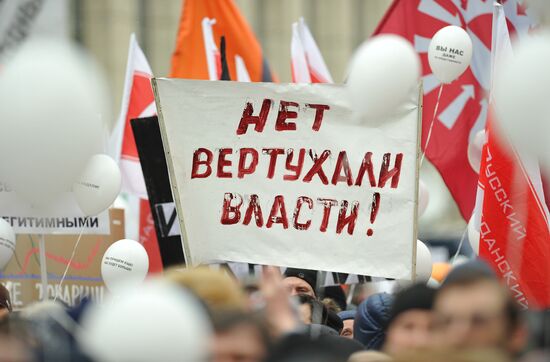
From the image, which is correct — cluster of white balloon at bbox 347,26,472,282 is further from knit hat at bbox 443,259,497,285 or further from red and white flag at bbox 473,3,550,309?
red and white flag at bbox 473,3,550,309

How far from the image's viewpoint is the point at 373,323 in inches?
231

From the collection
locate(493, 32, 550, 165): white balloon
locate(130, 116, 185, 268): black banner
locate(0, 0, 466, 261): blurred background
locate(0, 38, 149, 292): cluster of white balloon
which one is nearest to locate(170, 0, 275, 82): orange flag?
locate(130, 116, 185, 268): black banner

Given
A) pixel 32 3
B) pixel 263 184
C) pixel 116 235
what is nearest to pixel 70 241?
pixel 116 235

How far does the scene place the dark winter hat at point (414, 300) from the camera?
15.5ft

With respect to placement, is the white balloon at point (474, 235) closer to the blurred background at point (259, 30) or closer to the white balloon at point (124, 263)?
the white balloon at point (124, 263)

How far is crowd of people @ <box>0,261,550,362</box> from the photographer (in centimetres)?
353

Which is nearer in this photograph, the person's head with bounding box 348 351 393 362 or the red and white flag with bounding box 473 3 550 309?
the person's head with bounding box 348 351 393 362

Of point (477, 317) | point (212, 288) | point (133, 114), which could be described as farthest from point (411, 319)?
point (133, 114)

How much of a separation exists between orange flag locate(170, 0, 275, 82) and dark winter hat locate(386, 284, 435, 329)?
593 centimetres

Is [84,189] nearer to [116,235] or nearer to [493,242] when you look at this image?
[116,235]

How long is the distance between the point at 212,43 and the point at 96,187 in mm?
3280

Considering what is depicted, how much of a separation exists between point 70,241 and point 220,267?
1.55m

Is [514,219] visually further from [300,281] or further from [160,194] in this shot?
[160,194]

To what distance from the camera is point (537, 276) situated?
7.11 m
